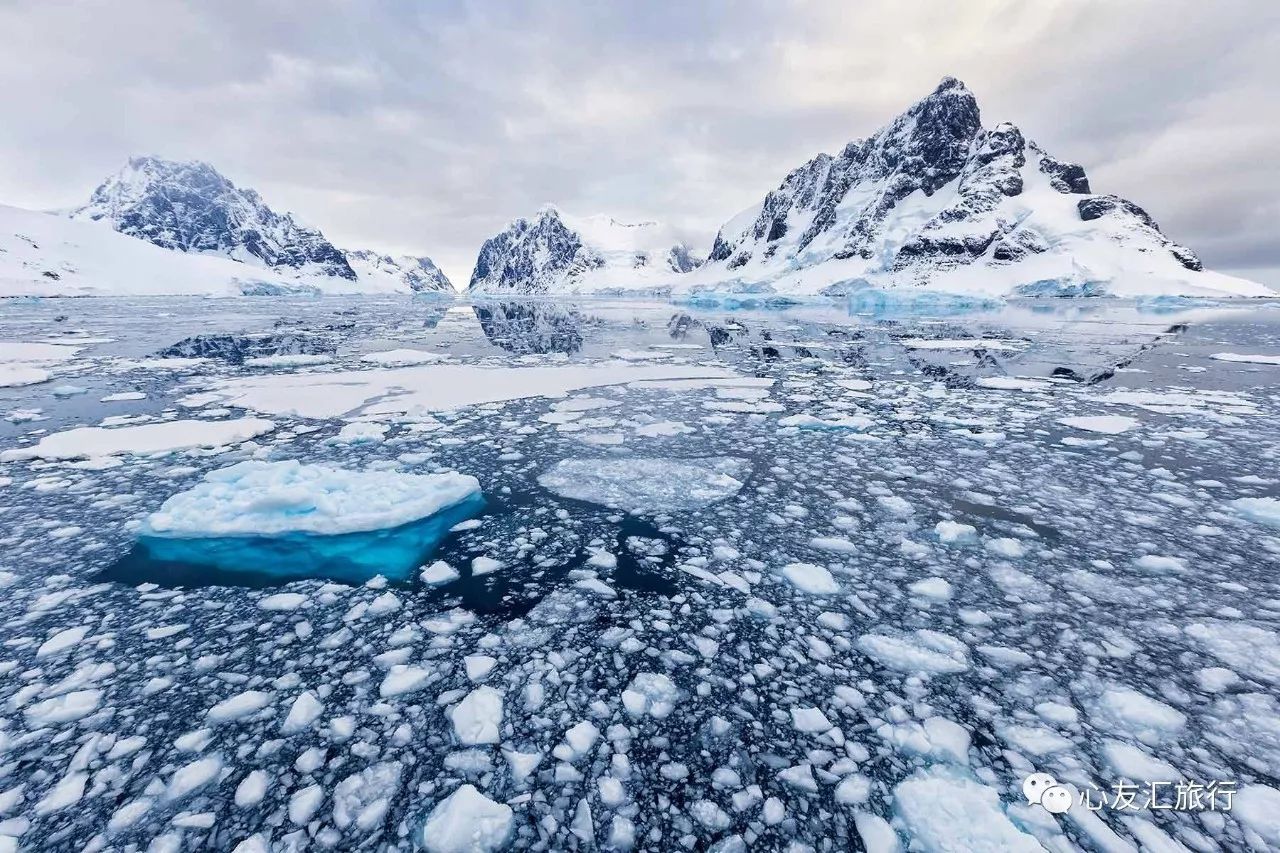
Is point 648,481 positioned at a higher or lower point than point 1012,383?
lower

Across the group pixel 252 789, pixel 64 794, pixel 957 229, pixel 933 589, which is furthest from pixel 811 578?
pixel 957 229

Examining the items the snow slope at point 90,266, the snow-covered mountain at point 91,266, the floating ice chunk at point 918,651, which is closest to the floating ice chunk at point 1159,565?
the floating ice chunk at point 918,651

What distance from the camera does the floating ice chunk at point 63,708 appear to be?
7.23ft

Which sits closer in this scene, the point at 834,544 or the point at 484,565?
the point at 484,565

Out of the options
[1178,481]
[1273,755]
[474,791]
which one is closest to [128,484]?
[474,791]

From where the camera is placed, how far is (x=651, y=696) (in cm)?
239

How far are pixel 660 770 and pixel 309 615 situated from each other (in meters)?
2.08

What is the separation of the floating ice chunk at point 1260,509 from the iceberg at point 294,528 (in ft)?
18.8

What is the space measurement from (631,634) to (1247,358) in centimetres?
1752

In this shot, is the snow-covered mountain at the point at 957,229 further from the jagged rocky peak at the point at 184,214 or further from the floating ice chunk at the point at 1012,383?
the jagged rocky peak at the point at 184,214

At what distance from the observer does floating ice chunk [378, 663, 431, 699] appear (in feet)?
7.86

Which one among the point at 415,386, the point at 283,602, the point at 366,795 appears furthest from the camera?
the point at 415,386

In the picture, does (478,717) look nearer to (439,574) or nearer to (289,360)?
(439,574)

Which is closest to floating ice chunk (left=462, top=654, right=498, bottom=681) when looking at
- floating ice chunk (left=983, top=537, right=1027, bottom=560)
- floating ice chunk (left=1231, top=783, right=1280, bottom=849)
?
floating ice chunk (left=1231, top=783, right=1280, bottom=849)
